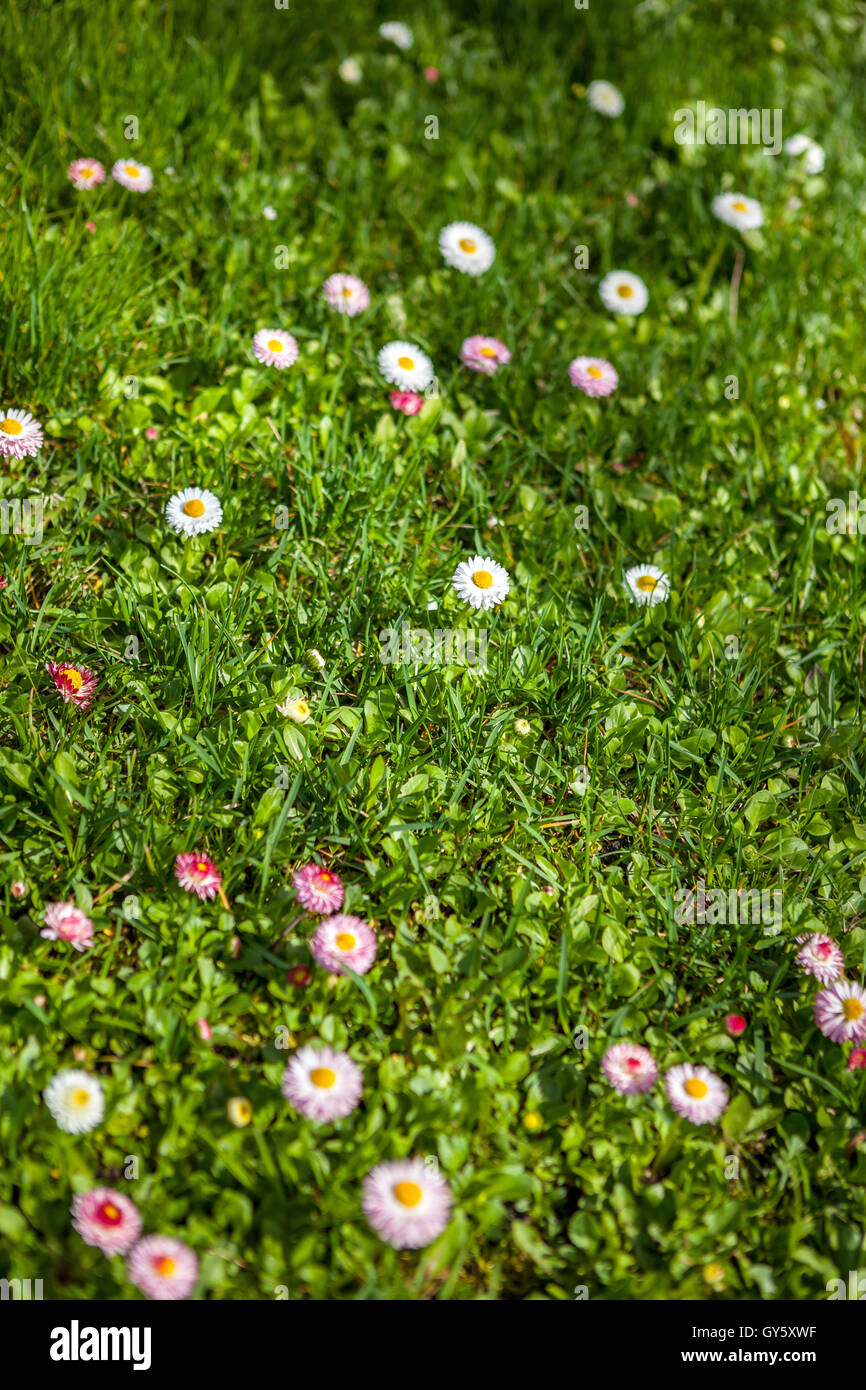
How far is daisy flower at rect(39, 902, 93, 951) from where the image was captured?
1.89 metres

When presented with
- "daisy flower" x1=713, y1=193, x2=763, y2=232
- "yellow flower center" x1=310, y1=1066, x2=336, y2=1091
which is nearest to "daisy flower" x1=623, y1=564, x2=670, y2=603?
"yellow flower center" x1=310, y1=1066, x2=336, y2=1091

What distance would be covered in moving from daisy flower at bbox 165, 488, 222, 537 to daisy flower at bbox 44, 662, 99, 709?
409mm

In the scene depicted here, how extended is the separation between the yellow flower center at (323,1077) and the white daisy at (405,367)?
1.77 meters

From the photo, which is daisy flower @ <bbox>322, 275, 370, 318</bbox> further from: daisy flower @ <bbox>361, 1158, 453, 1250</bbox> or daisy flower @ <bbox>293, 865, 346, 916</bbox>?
daisy flower @ <bbox>361, 1158, 453, 1250</bbox>

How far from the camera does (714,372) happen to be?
3.25 metres

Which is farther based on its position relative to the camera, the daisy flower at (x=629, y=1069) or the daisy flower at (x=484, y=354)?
the daisy flower at (x=484, y=354)

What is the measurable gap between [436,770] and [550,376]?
4.65 ft

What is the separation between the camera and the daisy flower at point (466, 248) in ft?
10.5

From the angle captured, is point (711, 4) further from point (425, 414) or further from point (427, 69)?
point (425, 414)

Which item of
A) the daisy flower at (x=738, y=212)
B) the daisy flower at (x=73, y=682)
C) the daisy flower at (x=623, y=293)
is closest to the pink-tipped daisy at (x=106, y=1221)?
the daisy flower at (x=73, y=682)

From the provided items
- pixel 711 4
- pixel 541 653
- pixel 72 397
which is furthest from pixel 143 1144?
pixel 711 4

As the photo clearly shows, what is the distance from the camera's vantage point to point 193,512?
251cm

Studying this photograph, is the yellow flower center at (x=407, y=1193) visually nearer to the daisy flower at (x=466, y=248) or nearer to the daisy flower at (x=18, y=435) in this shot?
the daisy flower at (x=18, y=435)

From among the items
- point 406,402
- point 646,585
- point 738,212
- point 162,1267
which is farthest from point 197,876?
point 738,212
